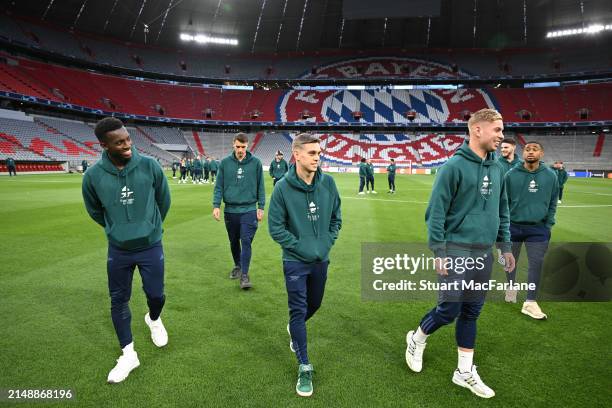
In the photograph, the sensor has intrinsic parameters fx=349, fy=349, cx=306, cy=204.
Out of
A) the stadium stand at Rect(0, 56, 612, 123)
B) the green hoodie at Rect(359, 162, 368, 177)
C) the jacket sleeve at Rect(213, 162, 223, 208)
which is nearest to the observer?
the jacket sleeve at Rect(213, 162, 223, 208)

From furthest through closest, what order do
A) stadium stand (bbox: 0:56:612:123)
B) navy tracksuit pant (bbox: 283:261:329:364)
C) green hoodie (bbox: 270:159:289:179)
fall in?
stadium stand (bbox: 0:56:612:123) < green hoodie (bbox: 270:159:289:179) < navy tracksuit pant (bbox: 283:261:329:364)

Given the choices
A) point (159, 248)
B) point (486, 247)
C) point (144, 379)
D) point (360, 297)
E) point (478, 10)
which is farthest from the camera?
point (478, 10)

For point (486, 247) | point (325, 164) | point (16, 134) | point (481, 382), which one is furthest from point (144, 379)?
point (325, 164)

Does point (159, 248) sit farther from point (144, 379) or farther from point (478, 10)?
point (478, 10)

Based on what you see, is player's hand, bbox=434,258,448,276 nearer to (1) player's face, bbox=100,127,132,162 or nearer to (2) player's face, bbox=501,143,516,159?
(1) player's face, bbox=100,127,132,162

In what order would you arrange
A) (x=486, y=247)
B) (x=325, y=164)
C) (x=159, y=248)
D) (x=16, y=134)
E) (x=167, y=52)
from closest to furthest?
1. (x=486, y=247)
2. (x=159, y=248)
3. (x=16, y=134)
4. (x=325, y=164)
5. (x=167, y=52)

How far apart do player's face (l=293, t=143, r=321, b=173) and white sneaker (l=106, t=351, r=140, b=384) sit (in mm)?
2393

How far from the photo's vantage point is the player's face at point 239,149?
527 centimetres

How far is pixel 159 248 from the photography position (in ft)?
11.0

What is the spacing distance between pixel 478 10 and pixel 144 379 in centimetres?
5524

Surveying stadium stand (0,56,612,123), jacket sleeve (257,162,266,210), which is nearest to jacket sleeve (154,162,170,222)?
jacket sleeve (257,162,266,210)

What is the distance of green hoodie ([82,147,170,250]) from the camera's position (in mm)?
2998

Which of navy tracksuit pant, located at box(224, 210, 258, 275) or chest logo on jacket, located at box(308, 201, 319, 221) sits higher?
→ chest logo on jacket, located at box(308, 201, 319, 221)

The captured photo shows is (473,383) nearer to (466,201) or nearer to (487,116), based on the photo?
(466,201)
